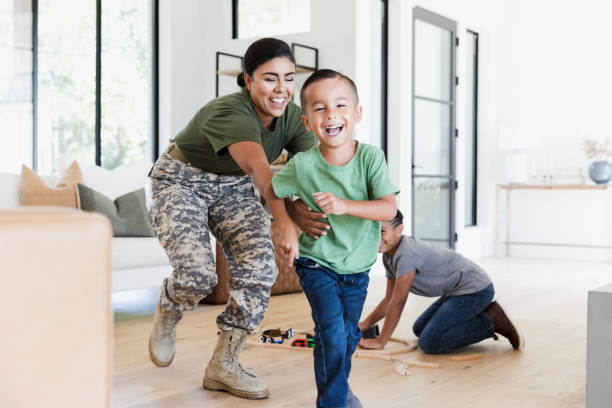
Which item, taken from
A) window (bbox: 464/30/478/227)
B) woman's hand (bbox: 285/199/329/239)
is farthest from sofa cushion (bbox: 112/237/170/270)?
window (bbox: 464/30/478/227)

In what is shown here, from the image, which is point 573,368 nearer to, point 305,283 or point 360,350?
Answer: point 360,350

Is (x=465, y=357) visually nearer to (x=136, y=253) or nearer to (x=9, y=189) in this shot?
(x=136, y=253)

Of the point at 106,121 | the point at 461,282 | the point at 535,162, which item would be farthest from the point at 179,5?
the point at 461,282

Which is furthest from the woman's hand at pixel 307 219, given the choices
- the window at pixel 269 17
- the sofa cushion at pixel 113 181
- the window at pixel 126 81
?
the window at pixel 126 81

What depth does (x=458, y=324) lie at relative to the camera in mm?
2889

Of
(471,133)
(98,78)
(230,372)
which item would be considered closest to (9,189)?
(230,372)

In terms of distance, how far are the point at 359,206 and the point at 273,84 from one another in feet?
1.98

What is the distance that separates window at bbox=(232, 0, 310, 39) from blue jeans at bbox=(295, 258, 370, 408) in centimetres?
466

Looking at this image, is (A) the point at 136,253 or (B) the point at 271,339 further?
(A) the point at 136,253

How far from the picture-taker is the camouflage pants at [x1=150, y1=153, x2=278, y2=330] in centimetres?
217

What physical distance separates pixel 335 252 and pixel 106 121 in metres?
4.86

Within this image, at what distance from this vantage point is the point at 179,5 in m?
6.54

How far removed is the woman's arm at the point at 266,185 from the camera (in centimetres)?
172

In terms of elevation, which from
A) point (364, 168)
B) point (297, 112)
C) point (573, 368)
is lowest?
point (573, 368)
